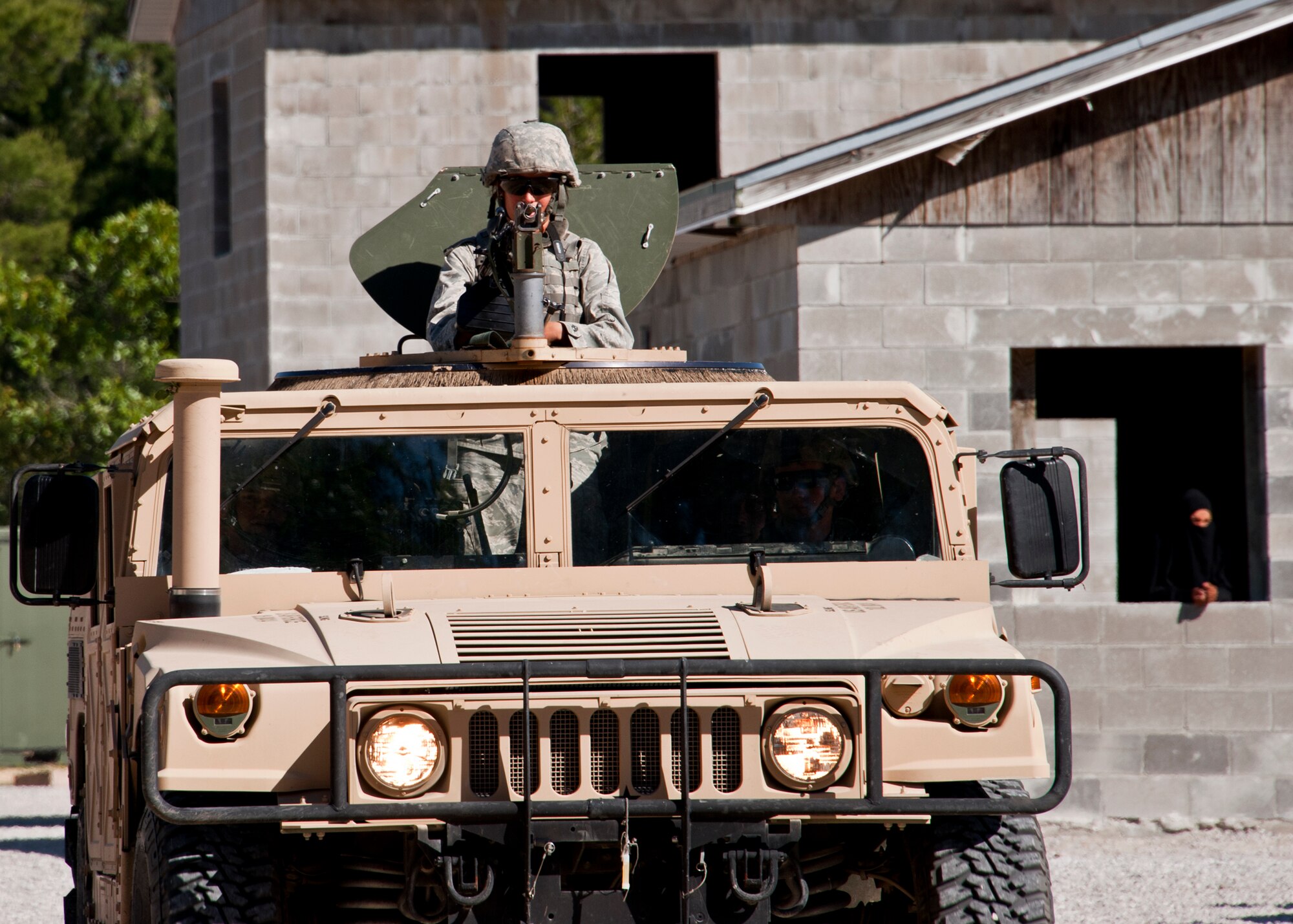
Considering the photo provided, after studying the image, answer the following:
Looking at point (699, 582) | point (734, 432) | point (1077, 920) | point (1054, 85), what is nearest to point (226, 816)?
point (699, 582)

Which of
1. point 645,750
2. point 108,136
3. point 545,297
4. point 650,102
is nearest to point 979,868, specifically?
point 645,750

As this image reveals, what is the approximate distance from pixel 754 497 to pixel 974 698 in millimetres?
1142

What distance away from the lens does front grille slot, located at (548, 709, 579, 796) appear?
508 cm

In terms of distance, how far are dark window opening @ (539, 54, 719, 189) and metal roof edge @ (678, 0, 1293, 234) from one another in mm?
6497

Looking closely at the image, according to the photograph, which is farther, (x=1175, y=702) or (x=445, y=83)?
(x=445, y=83)

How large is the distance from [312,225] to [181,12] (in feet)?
13.0

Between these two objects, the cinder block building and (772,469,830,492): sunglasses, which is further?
the cinder block building

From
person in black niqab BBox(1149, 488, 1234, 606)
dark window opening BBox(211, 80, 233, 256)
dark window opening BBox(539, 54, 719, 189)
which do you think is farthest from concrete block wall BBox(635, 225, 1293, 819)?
dark window opening BBox(211, 80, 233, 256)

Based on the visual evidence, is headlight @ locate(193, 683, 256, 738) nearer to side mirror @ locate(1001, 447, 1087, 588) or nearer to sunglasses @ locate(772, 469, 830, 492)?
sunglasses @ locate(772, 469, 830, 492)

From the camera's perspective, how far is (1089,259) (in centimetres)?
1229

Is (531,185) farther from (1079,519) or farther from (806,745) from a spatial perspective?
(806,745)

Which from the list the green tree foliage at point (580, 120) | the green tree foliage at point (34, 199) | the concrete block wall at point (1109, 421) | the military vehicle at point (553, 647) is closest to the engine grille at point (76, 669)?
the military vehicle at point (553, 647)

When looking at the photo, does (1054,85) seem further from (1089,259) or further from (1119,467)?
(1119,467)

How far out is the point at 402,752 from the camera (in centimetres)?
504
